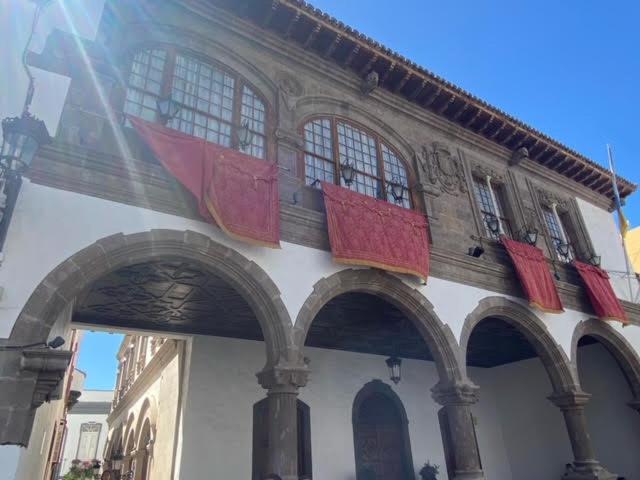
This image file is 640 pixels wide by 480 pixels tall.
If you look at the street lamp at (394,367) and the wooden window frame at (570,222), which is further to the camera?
the wooden window frame at (570,222)

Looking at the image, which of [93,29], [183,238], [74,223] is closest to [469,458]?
[183,238]

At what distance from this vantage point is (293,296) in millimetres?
6141

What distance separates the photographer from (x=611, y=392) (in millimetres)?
10883

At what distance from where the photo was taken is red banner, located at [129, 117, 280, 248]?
19.0ft

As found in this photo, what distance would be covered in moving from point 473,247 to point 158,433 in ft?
25.7

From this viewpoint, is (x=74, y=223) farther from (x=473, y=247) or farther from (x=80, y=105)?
(x=473, y=247)

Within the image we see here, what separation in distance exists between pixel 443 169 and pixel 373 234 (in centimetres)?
343

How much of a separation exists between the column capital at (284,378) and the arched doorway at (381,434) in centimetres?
488

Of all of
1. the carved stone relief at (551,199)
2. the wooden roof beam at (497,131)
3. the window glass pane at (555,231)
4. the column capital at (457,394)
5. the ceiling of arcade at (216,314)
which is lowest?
the column capital at (457,394)

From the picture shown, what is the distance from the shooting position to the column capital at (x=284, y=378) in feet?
18.1

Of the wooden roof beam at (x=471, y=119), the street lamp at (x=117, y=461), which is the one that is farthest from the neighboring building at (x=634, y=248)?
the street lamp at (x=117, y=461)

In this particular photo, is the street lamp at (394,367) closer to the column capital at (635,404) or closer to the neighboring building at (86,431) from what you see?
the column capital at (635,404)

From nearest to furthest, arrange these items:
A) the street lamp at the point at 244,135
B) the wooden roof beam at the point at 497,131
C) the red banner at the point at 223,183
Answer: the red banner at the point at 223,183 < the street lamp at the point at 244,135 < the wooden roof beam at the point at 497,131

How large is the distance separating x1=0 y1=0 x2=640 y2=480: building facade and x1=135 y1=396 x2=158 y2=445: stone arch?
13.4 inches
